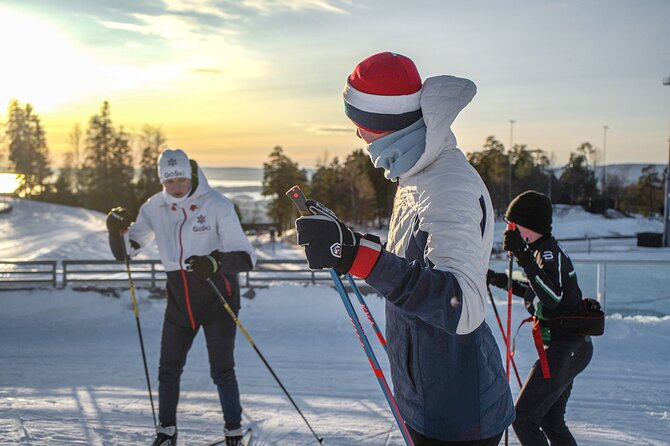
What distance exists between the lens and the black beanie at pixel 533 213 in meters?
3.71

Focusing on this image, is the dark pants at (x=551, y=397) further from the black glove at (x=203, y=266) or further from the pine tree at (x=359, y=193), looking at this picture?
the pine tree at (x=359, y=193)

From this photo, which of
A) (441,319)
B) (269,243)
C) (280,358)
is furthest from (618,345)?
(269,243)

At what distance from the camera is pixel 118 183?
211ft

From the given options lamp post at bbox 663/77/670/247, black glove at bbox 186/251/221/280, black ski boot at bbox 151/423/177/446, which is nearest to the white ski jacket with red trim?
black glove at bbox 186/251/221/280

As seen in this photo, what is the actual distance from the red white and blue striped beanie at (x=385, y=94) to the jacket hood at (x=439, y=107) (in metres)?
0.06

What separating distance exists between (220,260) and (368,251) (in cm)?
259

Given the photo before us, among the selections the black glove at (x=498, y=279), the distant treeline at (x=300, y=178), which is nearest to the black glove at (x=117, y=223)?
the black glove at (x=498, y=279)

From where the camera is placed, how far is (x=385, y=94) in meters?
2.08

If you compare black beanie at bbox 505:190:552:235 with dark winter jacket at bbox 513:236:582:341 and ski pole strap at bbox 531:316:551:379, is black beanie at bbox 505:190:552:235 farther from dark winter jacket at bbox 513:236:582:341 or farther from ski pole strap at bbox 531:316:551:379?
Result: ski pole strap at bbox 531:316:551:379

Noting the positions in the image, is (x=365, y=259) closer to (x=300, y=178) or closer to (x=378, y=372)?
(x=378, y=372)

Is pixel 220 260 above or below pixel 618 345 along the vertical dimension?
above

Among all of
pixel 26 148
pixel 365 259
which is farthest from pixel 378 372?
pixel 26 148

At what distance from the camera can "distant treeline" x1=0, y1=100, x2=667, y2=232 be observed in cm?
5581

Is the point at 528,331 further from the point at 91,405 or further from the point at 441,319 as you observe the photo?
the point at 441,319
